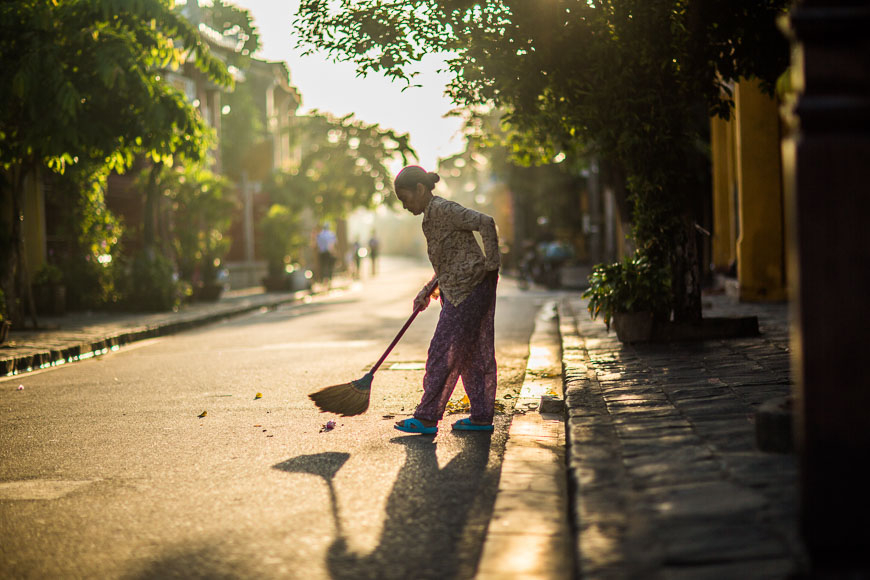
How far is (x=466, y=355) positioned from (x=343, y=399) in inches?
34.1

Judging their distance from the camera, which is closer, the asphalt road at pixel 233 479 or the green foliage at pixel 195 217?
the asphalt road at pixel 233 479

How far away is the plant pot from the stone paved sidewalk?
1.54 metres

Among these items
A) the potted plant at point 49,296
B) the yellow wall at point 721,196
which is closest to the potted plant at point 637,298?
the yellow wall at point 721,196

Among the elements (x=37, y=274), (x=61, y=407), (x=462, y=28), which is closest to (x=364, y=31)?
(x=462, y=28)

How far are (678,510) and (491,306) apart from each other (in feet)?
8.63

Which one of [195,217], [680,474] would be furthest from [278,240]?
[680,474]

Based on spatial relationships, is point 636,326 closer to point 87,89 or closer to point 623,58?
point 623,58

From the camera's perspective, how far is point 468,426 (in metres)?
6.34

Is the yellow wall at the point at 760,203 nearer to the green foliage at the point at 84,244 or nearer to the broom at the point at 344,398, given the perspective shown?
the broom at the point at 344,398

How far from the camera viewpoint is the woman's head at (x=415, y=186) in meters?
6.06

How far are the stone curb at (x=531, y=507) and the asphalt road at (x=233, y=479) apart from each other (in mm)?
97

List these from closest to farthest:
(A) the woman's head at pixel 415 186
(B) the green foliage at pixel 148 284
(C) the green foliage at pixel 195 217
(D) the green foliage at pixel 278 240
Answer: (A) the woman's head at pixel 415 186 → (B) the green foliage at pixel 148 284 → (C) the green foliage at pixel 195 217 → (D) the green foliage at pixel 278 240

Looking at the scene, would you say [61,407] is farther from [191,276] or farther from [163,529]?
[191,276]

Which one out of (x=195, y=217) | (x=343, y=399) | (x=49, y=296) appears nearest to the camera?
(x=343, y=399)
